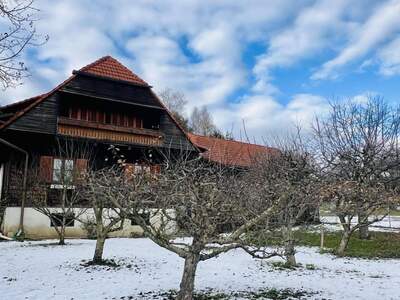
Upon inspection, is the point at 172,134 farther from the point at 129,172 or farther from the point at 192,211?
the point at 192,211

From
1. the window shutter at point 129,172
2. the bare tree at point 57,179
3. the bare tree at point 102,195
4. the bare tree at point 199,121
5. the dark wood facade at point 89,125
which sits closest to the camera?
the bare tree at point 102,195

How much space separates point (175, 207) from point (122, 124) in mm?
16269

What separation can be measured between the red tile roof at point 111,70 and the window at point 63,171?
4.63 metres

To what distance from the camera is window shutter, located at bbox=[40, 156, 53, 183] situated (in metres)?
20.0

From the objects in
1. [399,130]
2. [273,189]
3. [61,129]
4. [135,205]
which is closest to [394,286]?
[273,189]

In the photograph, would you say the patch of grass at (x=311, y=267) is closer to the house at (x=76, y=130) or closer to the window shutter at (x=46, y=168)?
the house at (x=76, y=130)

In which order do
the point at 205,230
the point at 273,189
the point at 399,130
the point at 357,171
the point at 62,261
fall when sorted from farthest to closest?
the point at 399,130 → the point at 357,171 → the point at 62,261 → the point at 273,189 → the point at 205,230

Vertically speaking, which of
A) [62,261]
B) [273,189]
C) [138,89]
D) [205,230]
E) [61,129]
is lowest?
[62,261]

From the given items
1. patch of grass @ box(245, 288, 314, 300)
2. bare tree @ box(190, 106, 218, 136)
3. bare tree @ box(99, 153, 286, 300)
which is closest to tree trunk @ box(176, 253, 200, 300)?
bare tree @ box(99, 153, 286, 300)

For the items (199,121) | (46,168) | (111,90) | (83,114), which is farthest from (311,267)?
(199,121)

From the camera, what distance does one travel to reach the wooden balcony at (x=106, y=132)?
2023 centimetres

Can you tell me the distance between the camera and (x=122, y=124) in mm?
22828

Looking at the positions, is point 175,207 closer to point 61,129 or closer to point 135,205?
point 135,205

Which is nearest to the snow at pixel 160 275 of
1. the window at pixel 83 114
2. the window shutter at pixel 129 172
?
the window shutter at pixel 129 172
